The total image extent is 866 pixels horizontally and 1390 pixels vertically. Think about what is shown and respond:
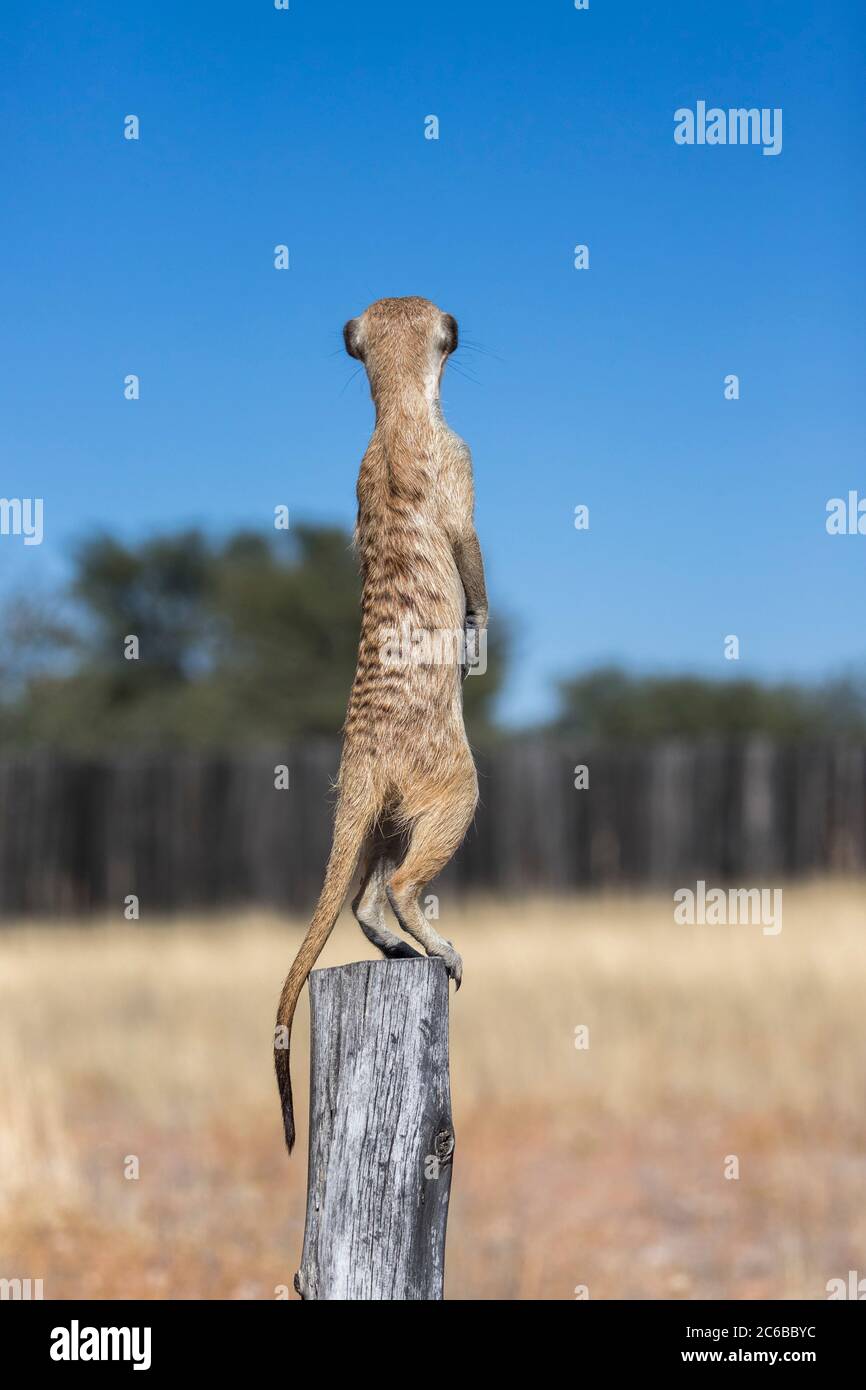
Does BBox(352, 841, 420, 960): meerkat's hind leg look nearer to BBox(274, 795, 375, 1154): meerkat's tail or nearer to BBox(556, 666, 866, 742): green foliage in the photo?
BBox(274, 795, 375, 1154): meerkat's tail

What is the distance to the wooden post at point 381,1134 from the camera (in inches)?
137

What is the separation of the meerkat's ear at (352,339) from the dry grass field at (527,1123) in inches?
225

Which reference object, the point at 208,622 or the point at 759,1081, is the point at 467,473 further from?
the point at 208,622

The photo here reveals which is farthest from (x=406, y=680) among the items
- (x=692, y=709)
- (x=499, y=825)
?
(x=692, y=709)

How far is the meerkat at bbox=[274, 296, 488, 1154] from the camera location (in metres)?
3.46

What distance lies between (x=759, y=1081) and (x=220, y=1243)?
4538 mm

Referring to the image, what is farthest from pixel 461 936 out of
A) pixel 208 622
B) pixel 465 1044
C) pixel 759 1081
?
pixel 208 622

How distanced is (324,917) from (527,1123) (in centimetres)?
766

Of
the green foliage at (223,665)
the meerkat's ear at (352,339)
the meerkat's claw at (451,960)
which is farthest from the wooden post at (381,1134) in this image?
the green foliage at (223,665)

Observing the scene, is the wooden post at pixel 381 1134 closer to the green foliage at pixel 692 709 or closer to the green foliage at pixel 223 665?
the green foliage at pixel 223 665

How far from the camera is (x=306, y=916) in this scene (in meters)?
19.6

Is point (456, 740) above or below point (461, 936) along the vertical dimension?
above

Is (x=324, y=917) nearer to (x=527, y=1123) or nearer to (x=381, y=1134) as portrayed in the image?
(x=381, y=1134)

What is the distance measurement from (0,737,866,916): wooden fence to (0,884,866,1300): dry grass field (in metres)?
4.40
